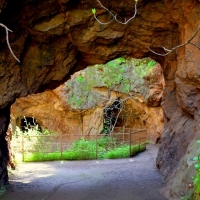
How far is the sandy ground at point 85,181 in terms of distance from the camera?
6.56m

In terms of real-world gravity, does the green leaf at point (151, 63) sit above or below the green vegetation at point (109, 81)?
above

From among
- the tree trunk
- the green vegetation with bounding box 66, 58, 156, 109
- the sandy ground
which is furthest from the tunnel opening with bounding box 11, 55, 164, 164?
the tree trunk

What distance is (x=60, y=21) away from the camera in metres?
7.09

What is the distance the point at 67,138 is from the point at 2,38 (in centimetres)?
1159

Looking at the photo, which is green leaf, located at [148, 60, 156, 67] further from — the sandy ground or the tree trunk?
the tree trunk

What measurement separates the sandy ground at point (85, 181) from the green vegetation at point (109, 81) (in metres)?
6.14

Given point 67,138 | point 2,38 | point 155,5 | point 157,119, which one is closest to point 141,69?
point 157,119

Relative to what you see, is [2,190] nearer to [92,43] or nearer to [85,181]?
[85,181]

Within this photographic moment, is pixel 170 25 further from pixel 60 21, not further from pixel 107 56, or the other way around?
pixel 60 21

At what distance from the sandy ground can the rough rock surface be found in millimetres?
593

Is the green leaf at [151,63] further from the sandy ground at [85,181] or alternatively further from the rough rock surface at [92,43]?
the rough rock surface at [92,43]

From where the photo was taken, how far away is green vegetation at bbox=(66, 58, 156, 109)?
16.3 meters

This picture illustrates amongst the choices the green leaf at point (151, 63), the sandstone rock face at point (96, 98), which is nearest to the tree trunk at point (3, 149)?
the sandstone rock face at point (96, 98)

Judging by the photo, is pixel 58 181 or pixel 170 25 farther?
pixel 58 181
